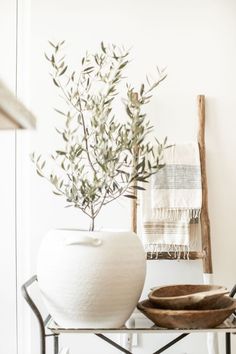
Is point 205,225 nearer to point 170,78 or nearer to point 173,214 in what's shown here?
point 173,214

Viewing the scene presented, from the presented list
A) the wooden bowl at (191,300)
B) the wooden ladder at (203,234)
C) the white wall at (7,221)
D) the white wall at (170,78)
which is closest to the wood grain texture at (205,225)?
the wooden ladder at (203,234)

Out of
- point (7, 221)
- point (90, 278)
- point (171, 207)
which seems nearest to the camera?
point (90, 278)

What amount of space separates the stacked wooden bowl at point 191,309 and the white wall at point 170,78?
0.58 meters

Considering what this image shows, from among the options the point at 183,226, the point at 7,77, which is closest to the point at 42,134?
the point at 7,77

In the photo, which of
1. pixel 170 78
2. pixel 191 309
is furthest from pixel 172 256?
pixel 170 78

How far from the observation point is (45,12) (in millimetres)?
2225

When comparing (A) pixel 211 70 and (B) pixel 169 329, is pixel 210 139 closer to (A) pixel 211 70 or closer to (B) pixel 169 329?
(A) pixel 211 70

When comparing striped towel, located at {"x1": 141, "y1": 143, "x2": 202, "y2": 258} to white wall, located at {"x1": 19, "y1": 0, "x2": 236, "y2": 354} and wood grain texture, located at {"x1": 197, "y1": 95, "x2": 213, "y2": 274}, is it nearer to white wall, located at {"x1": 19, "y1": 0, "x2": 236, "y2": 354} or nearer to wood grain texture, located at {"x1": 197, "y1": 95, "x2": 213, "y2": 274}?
wood grain texture, located at {"x1": 197, "y1": 95, "x2": 213, "y2": 274}

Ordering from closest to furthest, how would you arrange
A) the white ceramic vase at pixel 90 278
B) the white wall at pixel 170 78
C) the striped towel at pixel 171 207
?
1. the white ceramic vase at pixel 90 278
2. the striped towel at pixel 171 207
3. the white wall at pixel 170 78

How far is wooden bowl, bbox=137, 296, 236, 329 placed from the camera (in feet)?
4.81

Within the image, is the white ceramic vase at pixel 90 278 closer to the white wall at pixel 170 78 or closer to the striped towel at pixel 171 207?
the striped towel at pixel 171 207

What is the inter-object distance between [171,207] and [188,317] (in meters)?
0.65

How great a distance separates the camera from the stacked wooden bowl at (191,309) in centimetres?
147

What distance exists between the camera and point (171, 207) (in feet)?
6.72
